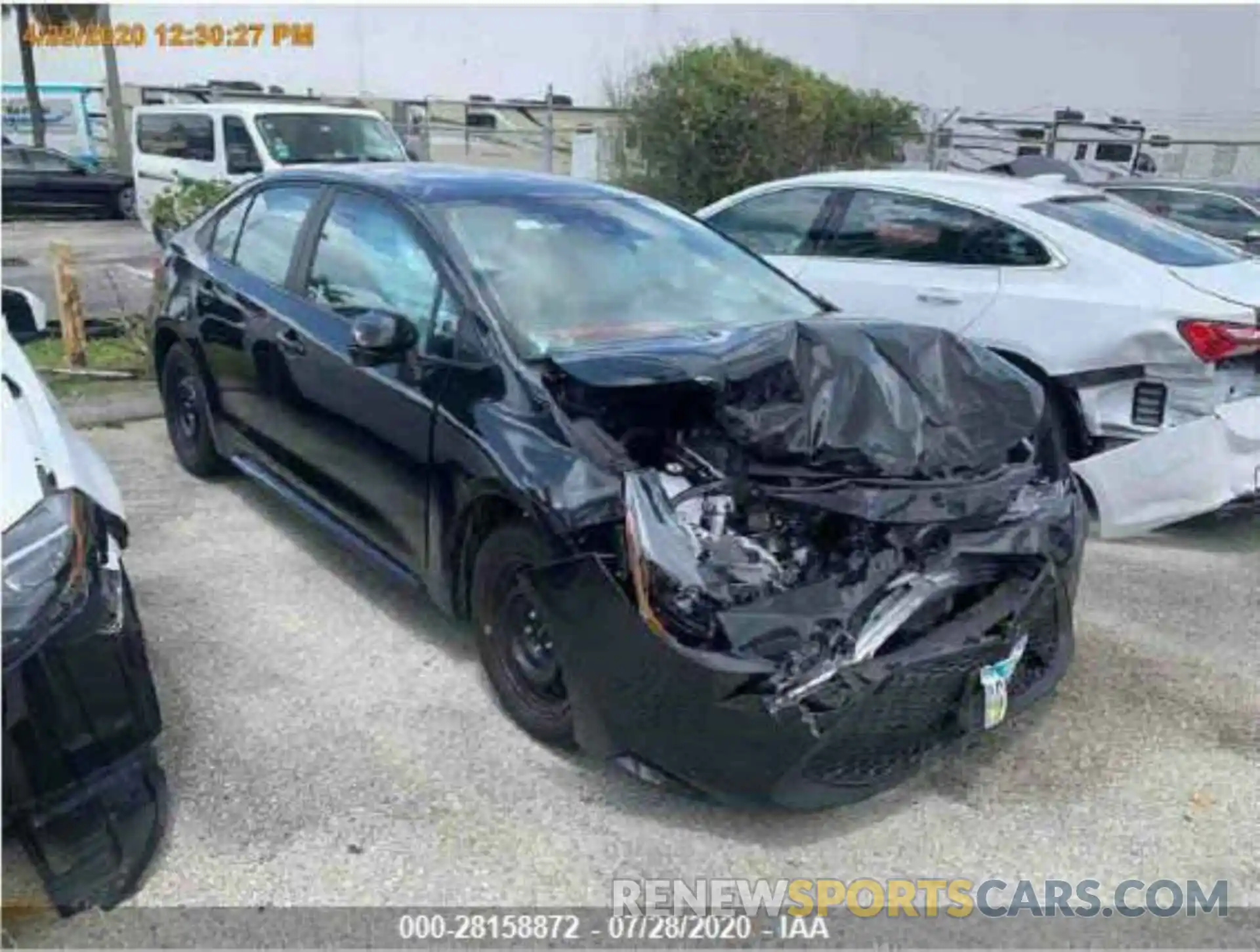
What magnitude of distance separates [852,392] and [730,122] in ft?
33.8

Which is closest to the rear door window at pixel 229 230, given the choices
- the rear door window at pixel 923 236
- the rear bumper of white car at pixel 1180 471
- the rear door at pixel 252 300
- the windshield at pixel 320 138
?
the rear door at pixel 252 300

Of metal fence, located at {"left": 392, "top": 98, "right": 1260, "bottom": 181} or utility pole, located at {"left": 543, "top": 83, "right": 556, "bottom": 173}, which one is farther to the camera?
utility pole, located at {"left": 543, "top": 83, "right": 556, "bottom": 173}

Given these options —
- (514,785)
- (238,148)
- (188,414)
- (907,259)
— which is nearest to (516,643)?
(514,785)

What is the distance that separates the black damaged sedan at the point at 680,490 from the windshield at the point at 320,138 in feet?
32.3

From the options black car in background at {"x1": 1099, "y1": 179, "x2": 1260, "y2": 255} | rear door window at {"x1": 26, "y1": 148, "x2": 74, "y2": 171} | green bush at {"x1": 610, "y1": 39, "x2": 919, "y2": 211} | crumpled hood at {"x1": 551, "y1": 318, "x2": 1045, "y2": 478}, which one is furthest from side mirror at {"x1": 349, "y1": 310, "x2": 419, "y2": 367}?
rear door window at {"x1": 26, "y1": 148, "x2": 74, "y2": 171}

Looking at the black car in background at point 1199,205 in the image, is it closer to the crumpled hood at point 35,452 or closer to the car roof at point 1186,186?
the car roof at point 1186,186

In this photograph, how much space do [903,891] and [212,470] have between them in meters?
3.93

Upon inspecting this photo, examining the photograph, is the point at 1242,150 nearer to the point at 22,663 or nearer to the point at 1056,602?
the point at 1056,602

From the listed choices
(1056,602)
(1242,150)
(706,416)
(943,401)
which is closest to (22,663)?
(706,416)

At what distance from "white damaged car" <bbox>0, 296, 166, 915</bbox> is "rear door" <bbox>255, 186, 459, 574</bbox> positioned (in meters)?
1.02

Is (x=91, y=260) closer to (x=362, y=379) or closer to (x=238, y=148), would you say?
(x=238, y=148)

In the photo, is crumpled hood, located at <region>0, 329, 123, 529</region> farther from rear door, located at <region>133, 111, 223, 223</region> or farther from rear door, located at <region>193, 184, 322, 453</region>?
rear door, located at <region>133, 111, 223, 223</region>

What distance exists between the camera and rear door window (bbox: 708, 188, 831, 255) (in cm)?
645

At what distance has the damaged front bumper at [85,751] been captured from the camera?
2.33 metres
